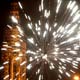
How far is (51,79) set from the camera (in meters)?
17.1

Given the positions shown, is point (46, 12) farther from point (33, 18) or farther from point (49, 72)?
point (49, 72)

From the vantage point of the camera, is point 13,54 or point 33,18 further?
point 33,18

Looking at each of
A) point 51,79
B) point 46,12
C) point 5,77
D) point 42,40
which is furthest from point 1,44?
point 51,79

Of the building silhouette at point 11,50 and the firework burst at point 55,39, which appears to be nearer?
the building silhouette at point 11,50

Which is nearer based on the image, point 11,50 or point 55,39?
point 11,50

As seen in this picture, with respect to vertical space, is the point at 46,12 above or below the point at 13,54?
above

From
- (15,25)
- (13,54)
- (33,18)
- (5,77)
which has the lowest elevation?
(5,77)

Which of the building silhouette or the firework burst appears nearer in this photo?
the building silhouette

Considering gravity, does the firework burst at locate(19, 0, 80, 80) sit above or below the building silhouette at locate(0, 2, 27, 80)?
above

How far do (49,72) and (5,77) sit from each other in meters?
9.99

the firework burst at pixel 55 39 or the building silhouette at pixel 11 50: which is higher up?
the firework burst at pixel 55 39

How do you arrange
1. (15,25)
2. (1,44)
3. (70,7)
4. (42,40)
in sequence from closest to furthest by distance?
(1,44)
(15,25)
(70,7)
(42,40)

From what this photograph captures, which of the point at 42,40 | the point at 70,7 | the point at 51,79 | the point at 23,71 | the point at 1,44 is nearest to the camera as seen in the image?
the point at 1,44

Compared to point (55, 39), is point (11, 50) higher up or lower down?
lower down
